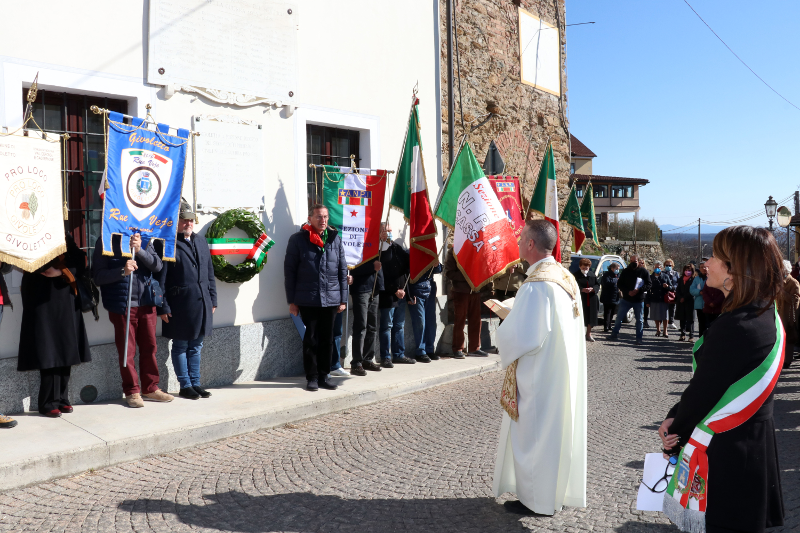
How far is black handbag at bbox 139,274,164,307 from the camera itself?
21.1 feet

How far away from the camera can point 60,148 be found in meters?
6.23

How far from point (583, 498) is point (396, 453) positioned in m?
1.84

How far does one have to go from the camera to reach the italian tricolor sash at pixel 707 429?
2.58 metres

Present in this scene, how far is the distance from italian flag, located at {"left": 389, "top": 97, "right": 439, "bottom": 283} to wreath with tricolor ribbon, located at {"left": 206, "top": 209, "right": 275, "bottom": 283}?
6.36 ft

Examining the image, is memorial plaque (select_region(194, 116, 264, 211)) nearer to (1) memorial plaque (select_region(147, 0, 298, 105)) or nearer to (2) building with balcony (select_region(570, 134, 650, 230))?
(1) memorial plaque (select_region(147, 0, 298, 105))

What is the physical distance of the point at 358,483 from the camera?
4711 mm

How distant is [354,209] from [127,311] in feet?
11.2

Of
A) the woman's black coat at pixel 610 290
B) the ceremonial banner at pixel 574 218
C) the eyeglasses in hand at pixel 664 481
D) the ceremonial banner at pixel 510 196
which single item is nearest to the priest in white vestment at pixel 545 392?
the eyeglasses in hand at pixel 664 481

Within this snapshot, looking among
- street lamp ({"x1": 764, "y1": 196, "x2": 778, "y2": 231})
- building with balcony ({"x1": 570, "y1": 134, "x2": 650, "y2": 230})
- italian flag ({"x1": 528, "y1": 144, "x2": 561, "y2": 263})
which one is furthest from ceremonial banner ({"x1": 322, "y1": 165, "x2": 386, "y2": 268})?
building with balcony ({"x1": 570, "y1": 134, "x2": 650, "y2": 230})

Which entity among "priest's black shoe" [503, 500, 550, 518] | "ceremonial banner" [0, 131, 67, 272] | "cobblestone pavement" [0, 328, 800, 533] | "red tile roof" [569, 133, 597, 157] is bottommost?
"cobblestone pavement" [0, 328, 800, 533]

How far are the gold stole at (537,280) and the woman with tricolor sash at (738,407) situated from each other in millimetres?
1296

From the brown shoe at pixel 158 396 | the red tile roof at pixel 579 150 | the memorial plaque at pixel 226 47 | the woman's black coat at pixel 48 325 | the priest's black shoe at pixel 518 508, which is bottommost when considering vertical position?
the priest's black shoe at pixel 518 508

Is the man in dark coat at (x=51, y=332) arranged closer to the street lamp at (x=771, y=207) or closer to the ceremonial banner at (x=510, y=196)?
the ceremonial banner at (x=510, y=196)

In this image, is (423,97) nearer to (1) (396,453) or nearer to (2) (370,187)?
(2) (370,187)
